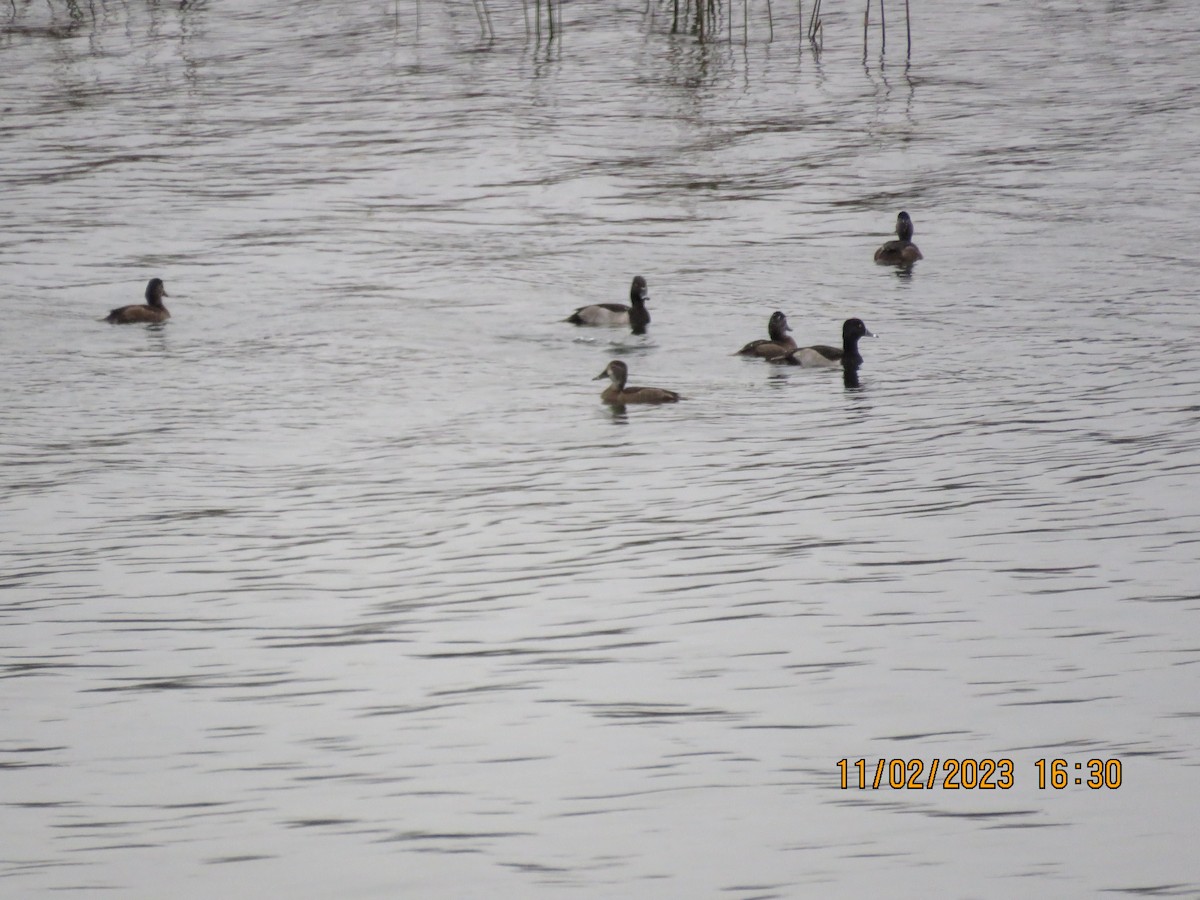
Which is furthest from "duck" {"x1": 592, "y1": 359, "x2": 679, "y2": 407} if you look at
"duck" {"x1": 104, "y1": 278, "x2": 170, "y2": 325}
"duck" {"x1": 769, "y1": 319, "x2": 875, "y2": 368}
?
"duck" {"x1": 104, "y1": 278, "x2": 170, "y2": 325}

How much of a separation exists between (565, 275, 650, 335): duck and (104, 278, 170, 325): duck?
4.56 metres

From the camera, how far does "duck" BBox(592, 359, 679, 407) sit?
1634 cm

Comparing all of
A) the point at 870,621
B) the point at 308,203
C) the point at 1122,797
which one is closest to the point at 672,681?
the point at 870,621

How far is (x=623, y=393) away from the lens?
1638 cm

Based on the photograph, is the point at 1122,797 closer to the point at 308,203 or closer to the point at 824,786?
the point at 824,786

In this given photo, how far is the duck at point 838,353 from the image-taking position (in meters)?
17.5

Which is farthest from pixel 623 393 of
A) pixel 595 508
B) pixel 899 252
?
pixel 899 252

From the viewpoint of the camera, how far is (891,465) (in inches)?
556

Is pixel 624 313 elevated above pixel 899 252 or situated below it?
below

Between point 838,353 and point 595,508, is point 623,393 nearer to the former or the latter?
point 838,353

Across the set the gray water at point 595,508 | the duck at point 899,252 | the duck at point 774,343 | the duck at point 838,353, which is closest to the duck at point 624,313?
the gray water at point 595,508
